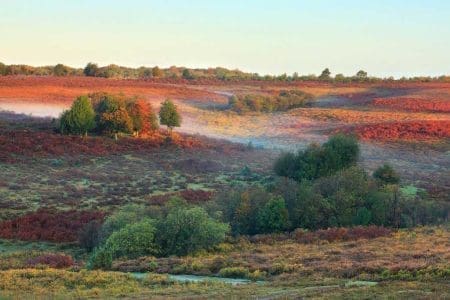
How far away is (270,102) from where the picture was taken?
343 feet

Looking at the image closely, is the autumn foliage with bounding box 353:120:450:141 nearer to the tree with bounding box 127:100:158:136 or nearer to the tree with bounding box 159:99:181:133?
the tree with bounding box 159:99:181:133

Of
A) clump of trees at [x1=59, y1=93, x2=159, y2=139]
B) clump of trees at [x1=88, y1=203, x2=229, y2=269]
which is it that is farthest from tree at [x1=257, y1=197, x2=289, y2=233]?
clump of trees at [x1=59, y1=93, x2=159, y2=139]

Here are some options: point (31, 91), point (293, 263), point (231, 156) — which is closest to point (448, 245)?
→ point (293, 263)

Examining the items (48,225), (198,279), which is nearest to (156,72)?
(48,225)

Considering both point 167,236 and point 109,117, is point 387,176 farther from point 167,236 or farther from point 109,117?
point 109,117

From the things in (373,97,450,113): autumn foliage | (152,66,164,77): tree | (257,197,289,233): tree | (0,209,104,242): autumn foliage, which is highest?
(152,66,164,77): tree

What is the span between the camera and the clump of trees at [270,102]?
99.9 m

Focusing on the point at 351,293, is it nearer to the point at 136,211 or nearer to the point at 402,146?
the point at 136,211

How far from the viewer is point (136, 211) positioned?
3503 centimetres

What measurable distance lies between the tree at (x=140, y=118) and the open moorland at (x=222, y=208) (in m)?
1.57

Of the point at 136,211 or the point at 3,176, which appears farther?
the point at 3,176

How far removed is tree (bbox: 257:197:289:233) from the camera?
37.3 m

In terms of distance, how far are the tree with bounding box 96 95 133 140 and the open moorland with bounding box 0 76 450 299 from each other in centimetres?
126

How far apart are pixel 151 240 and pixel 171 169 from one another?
28.1 metres
